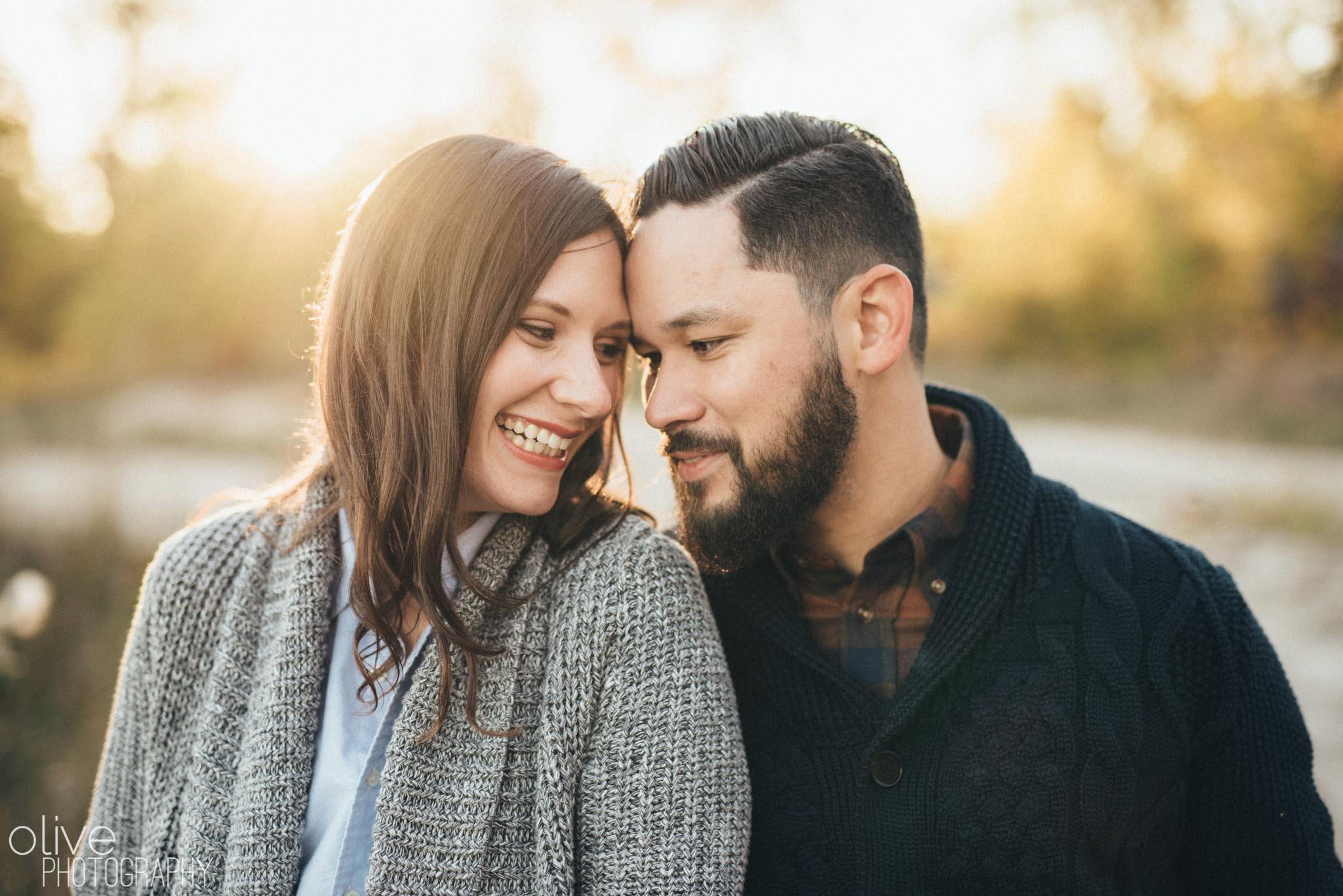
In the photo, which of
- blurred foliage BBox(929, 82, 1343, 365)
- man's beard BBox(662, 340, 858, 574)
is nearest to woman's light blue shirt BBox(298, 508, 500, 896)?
man's beard BBox(662, 340, 858, 574)

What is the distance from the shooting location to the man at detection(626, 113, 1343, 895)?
1.82 metres

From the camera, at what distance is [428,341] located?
190 centimetres

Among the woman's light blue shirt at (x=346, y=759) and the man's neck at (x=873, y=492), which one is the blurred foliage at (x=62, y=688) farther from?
the man's neck at (x=873, y=492)

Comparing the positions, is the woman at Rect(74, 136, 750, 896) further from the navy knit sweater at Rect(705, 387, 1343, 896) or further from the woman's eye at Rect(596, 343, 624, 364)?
the navy knit sweater at Rect(705, 387, 1343, 896)

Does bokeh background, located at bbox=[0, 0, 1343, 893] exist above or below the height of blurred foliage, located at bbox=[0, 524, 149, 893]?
above

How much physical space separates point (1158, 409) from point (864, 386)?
32.7ft

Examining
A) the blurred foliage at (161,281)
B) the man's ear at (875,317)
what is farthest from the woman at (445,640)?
the blurred foliage at (161,281)

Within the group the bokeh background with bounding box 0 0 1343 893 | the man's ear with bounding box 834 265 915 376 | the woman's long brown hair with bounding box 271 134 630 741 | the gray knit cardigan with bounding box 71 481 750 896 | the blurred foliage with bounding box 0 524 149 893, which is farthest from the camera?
the bokeh background with bounding box 0 0 1343 893

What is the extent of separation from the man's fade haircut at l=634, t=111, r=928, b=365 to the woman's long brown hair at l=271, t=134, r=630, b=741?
249 millimetres

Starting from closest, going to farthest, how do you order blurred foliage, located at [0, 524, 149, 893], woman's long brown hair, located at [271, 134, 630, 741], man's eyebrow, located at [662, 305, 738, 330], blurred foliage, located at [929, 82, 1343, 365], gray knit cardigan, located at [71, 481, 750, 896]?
gray knit cardigan, located at [71, 481, 750, 896] < woman's long brown hair, located at [271, 134, 630, 741] < man's eyebrow, located at [662, 305, 738, 330] < blurred foliage, located at [0, 524, 149, 893] < blurred foliage, located at [929, 82, 1343, 365]

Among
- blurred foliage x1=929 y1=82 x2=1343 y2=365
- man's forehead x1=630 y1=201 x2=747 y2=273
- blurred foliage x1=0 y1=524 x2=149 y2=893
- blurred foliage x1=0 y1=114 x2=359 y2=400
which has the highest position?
blurred foliage x1=929 y1=82 x2=1343 y2=365

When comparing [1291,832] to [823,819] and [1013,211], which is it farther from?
[1013,211]

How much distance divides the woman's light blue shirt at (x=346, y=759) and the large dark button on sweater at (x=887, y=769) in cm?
89

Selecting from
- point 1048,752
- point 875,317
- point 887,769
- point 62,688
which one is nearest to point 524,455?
point 875,317
